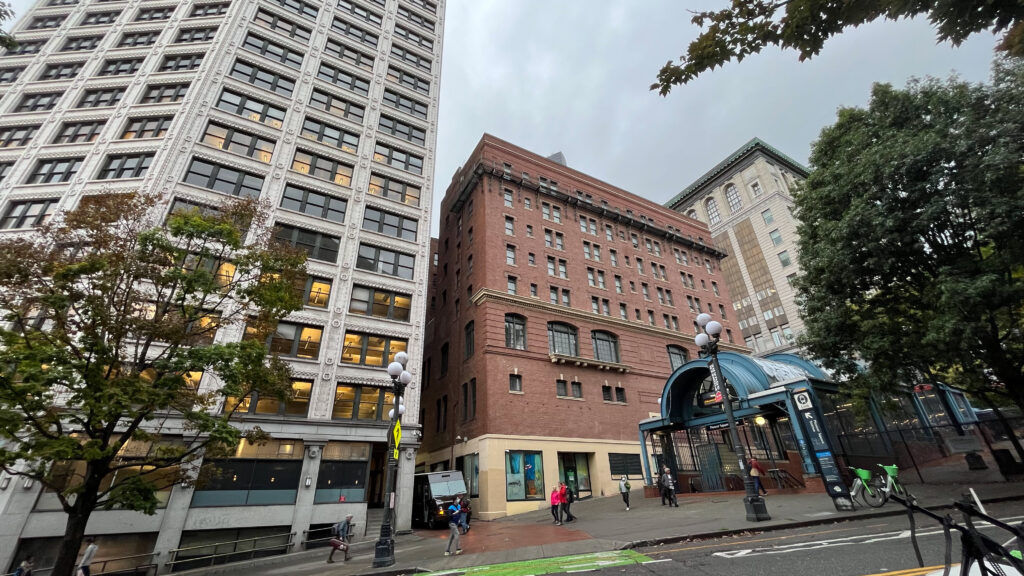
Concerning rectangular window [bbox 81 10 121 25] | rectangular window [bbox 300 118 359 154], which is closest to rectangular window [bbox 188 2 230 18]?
rectangular window [bbox 81 10 121 25]

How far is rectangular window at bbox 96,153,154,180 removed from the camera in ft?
81.8

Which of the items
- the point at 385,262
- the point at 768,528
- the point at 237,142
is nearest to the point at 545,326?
the point at 385,262

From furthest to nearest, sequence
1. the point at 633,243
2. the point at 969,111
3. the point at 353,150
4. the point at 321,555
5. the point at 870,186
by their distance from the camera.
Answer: the point at 633,243 → the point at 353,150 → the point at 321,555 → the point at 870,186 → the point at 969,111

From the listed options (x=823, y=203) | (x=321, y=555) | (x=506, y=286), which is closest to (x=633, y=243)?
(x=506, y=286)

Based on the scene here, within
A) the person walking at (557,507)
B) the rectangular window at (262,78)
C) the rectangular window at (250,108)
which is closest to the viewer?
the person walking at (557,507)

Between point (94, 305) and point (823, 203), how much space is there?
2441cm

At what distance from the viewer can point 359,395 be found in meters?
24.0

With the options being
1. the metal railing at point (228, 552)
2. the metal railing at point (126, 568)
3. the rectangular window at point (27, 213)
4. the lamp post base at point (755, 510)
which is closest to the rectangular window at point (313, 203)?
the rectangular window at point (27, 213)

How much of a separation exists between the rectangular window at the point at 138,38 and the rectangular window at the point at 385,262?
80.2ft

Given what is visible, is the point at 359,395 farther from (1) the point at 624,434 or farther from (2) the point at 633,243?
(2) the point at 633,243

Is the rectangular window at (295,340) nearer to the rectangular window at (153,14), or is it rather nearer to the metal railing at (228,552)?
the metal railing at (228,552)

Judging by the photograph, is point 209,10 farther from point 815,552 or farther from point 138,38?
point 815,552

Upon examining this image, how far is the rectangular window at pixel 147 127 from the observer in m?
26.6

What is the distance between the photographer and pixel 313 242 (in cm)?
2661
